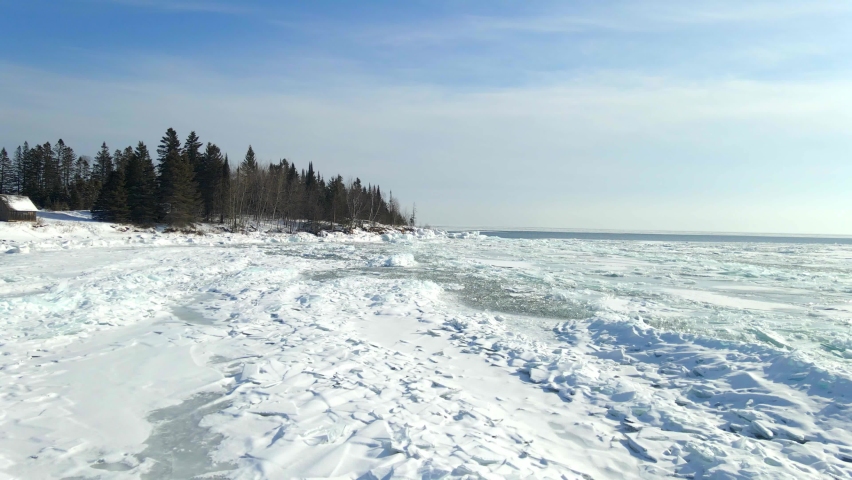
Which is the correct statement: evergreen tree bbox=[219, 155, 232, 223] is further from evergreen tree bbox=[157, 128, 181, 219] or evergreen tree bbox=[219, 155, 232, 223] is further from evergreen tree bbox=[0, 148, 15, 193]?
evergreen tree bbox=[0, 148, 15, 193]

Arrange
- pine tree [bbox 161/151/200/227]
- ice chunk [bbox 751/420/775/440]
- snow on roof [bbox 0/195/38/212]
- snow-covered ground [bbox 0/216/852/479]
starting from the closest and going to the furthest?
snow-covered ground [bbox 0/216/852/479]
ice chunk [bbox 751/420/775/440]
snow on roof [bbox 0/195/38/212]
pine tree [bbox 161/151/200/227]

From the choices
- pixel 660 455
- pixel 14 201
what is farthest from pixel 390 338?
pixel 14 201

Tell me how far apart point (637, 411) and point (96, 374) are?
6657mm

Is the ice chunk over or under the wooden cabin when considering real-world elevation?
under

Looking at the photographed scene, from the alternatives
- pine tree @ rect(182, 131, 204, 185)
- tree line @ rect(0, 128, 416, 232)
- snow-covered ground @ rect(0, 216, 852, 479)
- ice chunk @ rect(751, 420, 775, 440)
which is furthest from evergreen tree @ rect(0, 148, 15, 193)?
A: ice chunk @ rect(751, 420, 775, 440)

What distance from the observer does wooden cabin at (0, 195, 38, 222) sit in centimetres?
3688

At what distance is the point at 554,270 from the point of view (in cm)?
2086

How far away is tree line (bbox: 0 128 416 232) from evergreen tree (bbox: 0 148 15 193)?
0.13 meters

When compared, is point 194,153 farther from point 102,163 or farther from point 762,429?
point 762,429

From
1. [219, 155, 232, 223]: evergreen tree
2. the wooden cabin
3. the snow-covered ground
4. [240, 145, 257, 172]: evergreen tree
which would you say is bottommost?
the snow-covered ground

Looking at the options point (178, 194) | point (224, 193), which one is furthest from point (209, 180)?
point (178, 194)

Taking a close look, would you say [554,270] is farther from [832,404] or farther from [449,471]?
[449,471]

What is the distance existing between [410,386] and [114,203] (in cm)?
4862

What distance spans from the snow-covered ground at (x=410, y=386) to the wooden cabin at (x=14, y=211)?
3375 cm
